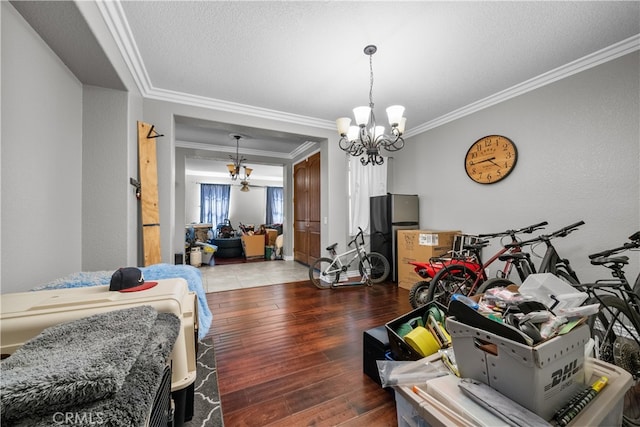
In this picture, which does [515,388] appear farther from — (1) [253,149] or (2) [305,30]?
(1) [253,149]

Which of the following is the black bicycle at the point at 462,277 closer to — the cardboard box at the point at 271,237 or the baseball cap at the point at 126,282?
the baseball cap at the point at 126,282

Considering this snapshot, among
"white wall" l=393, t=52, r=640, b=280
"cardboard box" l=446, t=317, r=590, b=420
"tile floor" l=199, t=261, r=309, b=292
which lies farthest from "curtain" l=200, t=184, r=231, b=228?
"cardboard box" l=446, t=317, r=590, b=420

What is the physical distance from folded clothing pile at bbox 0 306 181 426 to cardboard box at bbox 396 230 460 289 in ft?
10.5

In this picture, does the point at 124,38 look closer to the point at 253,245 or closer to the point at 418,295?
the point at 418,295

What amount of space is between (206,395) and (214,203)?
8519 mm

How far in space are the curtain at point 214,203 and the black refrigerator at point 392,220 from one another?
6914mm

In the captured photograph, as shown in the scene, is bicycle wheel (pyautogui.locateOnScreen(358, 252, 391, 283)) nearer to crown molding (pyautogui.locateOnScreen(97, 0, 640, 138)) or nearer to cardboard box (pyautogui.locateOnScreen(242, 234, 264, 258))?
crown molding (pyautogui.locateOnScreen(97, 0, 640, 138))

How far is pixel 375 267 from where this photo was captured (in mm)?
3961

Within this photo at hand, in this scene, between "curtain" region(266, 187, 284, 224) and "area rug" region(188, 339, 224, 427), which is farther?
"curtain" region(266, 187, 284, 224)

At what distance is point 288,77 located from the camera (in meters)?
2.61

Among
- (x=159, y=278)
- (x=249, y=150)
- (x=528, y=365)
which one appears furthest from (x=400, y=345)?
(x=249, y=150)

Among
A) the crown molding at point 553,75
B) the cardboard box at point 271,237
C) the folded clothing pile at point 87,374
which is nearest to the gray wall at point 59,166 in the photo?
the folded clothing pile at point 87,374

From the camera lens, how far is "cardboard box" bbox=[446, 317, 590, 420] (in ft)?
2.46

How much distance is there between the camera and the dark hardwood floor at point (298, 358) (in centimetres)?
133
